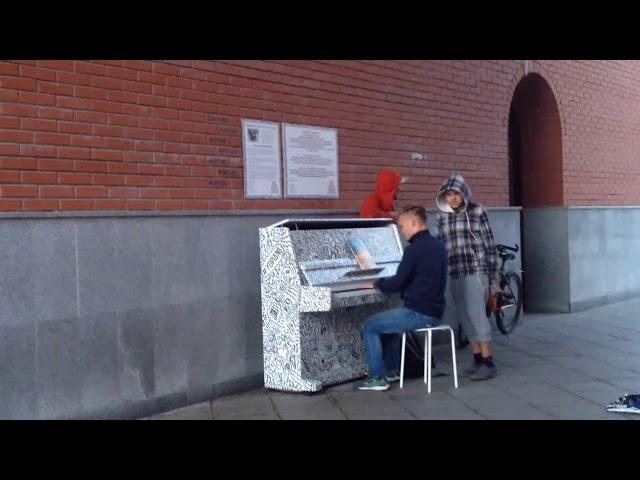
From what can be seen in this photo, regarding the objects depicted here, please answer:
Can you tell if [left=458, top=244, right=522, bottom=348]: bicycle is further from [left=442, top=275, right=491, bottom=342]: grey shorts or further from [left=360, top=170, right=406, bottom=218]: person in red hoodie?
[left=360, top=170, right=406, bottom=218]: person in red hoodie

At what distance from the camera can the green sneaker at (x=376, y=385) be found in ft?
22.5

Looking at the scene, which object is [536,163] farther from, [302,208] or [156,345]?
[156,345]

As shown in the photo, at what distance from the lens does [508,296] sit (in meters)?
9.91

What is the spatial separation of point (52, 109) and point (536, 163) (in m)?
8.26

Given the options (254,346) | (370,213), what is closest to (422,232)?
(370,213)

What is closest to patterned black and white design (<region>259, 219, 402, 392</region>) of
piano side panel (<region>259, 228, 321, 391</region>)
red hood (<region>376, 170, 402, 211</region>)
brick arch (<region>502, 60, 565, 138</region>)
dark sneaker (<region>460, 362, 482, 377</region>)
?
piano side panel (<region>259, 228, 321, 391</region>)

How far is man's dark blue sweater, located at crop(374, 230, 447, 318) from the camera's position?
6.57 metres

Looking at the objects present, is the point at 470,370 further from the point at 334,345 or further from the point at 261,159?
the point at 261,159

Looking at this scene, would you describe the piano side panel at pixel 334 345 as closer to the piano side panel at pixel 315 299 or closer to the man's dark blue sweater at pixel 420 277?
the piano side panel at pixel 315 299

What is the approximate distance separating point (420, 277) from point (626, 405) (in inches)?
71.8

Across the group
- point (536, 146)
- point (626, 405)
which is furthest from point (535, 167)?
point (626, 405)

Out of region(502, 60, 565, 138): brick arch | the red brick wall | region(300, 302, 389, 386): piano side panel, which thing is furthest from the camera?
region(502, 60, 565, 138): brick arch

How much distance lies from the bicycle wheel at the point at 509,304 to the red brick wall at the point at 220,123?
1.06 meters

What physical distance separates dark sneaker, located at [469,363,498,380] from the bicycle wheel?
7.13 feet
